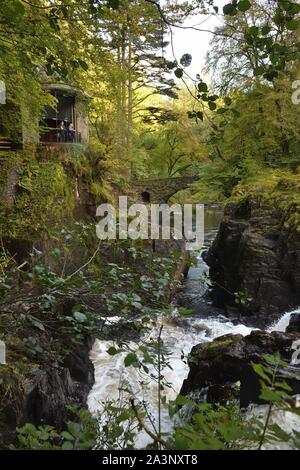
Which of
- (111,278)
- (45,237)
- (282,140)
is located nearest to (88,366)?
(45,237)

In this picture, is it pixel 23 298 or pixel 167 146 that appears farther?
pixel 167 146

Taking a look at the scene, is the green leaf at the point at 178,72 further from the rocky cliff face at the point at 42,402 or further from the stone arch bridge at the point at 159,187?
the stone arch bridge at the point at 159,187

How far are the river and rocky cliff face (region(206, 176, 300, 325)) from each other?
57 cm

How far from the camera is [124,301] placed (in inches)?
88.6

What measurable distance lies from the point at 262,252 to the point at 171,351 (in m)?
5.38

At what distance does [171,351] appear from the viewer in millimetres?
5477

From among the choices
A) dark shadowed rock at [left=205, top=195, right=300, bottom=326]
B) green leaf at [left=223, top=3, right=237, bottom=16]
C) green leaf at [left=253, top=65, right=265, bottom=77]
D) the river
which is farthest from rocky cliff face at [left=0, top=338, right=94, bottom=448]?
dark shadowed rock at [left=205, top=195, right=300, bottom=326]

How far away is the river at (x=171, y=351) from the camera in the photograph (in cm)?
572

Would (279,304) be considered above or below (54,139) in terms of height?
below

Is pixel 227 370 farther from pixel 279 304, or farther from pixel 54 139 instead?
pixel 54 139

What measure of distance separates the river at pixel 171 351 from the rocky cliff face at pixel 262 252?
567 mm

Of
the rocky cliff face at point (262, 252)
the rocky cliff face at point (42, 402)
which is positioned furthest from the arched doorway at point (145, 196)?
the rocky cliff face at point (42, 402)
